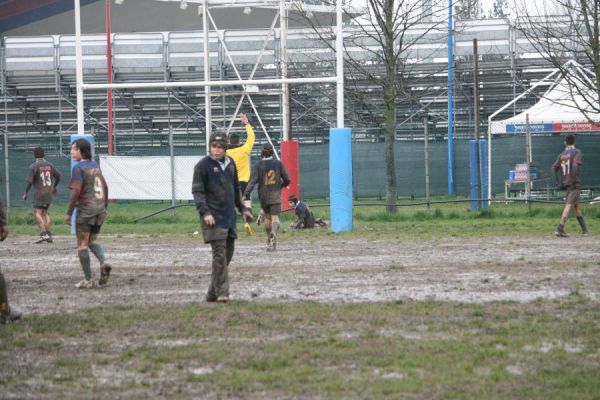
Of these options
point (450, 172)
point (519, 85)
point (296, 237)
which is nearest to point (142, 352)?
point (296, 237)

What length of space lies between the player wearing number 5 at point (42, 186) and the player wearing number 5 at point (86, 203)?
8.84 metres

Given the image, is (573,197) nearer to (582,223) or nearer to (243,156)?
(582,223)

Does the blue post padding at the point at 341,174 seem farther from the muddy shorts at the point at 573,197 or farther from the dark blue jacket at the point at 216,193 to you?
the dark blue jacket at the point at 216,193

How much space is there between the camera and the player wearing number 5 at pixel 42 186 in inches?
922

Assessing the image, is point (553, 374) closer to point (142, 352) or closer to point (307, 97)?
point (142, 352)

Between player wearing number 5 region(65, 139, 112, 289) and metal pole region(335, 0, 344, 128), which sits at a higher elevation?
metal pole region(335, 0, 344, 128)

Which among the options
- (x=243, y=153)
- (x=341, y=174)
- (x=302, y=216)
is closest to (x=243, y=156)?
(x=243, y=153)

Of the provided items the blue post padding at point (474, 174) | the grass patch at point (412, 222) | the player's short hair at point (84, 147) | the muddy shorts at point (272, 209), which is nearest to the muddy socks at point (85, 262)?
the player's short hair at point (84, 147)

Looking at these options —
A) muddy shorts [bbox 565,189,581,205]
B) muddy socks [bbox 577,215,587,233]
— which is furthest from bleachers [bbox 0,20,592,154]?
muddy shorts [bbox 565,189,581,205]

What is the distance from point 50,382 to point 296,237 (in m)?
15.2

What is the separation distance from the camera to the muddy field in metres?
12.9

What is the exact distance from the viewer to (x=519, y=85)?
143ft

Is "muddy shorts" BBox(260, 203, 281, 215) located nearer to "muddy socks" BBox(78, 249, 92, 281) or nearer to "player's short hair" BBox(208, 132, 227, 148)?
"muddy socks" BBox(78, 249, 92, 281)

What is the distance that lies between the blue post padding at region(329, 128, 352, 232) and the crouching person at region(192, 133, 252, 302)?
11.6 meters
